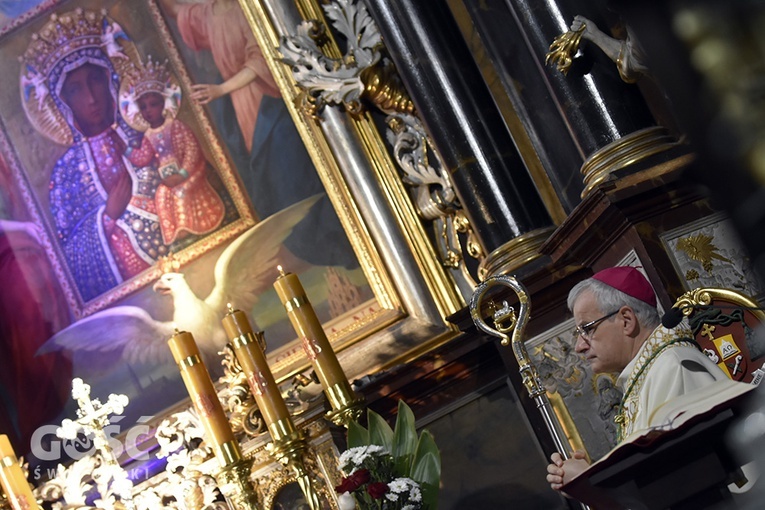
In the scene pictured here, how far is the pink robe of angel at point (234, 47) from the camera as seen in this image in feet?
19.4

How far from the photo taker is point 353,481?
3.69 m

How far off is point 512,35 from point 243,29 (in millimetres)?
2076

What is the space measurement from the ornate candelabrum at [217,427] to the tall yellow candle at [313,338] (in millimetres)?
524

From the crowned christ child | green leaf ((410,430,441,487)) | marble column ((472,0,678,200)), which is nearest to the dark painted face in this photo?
the crowned christ child

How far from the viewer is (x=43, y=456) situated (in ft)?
19.0

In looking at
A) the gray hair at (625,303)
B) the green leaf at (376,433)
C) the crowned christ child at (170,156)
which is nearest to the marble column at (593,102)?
the gray hair at (625,303)

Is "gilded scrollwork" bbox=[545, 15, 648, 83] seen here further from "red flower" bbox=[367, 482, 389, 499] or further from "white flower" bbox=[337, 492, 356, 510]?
"white flower" bbox=[337, 492, 356, 510]

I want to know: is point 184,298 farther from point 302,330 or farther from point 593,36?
point 593,36

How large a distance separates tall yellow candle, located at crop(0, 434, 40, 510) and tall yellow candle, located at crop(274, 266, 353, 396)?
5.53 feet

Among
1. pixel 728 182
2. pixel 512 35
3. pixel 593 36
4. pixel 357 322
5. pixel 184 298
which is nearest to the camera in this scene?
pixel 728 182

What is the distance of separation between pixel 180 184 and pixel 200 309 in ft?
2.59

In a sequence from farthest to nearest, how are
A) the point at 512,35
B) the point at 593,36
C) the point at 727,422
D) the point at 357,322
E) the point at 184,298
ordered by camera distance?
the point at 184,298
the point at 357,322
the point at 512,35
the point at 593,36
the point at 727,422

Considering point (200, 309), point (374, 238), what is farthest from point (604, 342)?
point (200, 309)

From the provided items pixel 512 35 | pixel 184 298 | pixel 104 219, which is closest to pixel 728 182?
pixel 512 35
